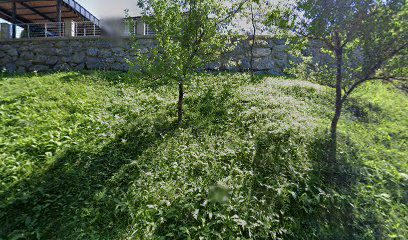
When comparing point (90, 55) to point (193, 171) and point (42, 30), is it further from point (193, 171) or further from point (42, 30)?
point (193, 171)

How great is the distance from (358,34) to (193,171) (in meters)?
4.41

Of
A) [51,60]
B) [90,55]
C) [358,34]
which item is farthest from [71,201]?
[51,60]

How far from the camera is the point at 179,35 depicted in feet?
15.6

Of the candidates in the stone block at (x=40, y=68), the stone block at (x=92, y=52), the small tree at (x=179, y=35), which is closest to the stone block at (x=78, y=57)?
the stone block at (x=92, y=52)

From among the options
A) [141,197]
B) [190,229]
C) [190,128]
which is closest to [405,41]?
[190,128]

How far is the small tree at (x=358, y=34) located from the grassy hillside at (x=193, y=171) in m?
0.82

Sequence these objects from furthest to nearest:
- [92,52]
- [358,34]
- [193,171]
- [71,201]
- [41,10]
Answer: [41,10] → [92,52] → [358,34] → [193,171] → [71,201]

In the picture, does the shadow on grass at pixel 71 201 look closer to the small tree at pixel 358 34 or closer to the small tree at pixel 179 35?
the small tree at pixel 179 35

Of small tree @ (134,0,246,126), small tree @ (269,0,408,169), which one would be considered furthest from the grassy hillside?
small tree @ (134,0,246,126)

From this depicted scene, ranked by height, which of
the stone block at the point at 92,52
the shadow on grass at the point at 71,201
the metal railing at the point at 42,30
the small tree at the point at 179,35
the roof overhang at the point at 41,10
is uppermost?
the roof overhang at the point at 41,10

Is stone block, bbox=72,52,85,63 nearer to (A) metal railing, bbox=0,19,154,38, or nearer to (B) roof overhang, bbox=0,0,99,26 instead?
(A) metal railing, bbox=0,19,154,38

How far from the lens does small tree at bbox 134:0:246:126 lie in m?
4.46

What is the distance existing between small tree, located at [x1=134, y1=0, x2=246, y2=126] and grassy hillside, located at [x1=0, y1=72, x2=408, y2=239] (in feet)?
4.33

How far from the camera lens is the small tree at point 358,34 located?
4.16 metres
